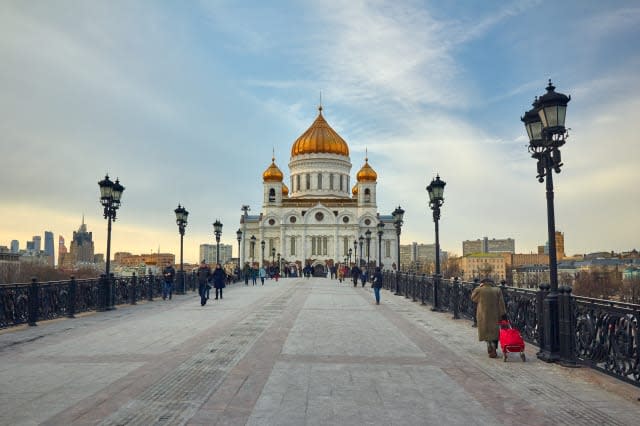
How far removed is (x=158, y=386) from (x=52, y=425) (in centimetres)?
165

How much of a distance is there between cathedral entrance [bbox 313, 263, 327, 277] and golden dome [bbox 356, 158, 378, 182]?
53.7 feet

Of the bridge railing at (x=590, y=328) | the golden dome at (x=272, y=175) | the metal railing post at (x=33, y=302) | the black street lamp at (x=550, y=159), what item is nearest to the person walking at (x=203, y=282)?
the metal railing post at (x=33, y=302)

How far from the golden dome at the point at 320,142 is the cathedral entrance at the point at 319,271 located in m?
19.7

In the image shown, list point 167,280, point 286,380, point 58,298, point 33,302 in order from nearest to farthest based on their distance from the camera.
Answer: point 286,380 < point 33,302 < point 58,298 < point 167,280

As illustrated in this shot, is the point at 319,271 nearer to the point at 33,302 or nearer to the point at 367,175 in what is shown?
the point at 367,175

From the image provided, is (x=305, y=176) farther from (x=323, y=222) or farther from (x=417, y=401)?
(x=417, y=401)

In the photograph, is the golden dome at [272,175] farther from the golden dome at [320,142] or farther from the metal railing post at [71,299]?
the metal railing post at [71,299]

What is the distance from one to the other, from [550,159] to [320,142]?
78.1 meters

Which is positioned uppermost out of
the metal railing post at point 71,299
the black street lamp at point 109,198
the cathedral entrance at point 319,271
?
the black street lamp at point 109,198

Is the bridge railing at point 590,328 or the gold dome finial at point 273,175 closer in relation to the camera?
the bridge railing at point 590,328

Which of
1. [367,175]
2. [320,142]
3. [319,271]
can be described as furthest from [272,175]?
[319,271]

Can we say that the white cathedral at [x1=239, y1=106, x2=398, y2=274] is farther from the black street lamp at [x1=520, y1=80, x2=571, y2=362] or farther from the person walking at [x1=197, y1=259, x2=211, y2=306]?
the black street lamp at [x1=520, y1=80, x2=571, y2=362]

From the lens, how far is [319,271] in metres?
70.6

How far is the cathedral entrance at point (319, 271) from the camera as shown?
68.4 m
